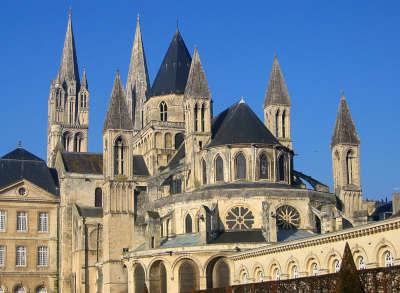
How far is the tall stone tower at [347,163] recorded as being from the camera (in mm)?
74938

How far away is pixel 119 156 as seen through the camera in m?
77.6

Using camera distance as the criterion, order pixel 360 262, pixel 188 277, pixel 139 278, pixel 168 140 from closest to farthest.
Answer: pixel 360 262, pixel 188 277, pixel 139 278, pixel 168 140

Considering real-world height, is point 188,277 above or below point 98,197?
below

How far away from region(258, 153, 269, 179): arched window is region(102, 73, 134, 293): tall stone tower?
12.3m

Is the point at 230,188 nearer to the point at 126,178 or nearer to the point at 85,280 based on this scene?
the point at 126,178

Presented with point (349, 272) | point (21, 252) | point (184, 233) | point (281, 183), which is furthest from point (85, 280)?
point (349, 272)

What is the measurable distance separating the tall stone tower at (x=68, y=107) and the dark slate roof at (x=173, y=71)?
24022 millimetres

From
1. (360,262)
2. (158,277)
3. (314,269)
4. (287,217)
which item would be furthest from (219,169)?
(360,262)

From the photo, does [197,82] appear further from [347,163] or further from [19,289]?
[19,289]

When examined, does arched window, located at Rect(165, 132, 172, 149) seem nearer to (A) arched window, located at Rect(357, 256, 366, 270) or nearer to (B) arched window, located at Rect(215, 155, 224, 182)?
(B) arched window, located at Rect(215, 155, 224, 182)

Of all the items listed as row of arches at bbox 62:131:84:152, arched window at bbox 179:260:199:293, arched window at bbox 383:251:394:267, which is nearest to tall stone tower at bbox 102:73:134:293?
arched window at bbox 179:260:199:293

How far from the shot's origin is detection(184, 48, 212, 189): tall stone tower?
243ft

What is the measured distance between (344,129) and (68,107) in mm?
52251

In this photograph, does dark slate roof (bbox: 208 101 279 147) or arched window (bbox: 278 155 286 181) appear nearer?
dark slate roof (bbox: 208 101 279 147)
